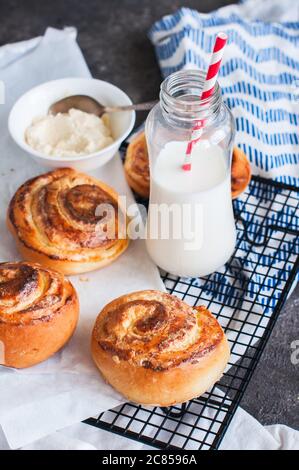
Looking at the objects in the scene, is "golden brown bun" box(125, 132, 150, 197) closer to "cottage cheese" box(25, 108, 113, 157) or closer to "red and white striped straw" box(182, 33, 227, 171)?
"cottage cheese" box(25, 108, 113, 157)

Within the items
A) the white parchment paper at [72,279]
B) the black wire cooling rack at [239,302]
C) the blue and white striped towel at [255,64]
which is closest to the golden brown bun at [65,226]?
the white parchment paper at [72,279]

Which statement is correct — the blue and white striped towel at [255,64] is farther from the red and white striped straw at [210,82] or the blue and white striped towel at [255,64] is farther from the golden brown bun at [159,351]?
the golden brown bun at [159,351]

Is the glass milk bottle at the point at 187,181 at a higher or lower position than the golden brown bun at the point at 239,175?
higher

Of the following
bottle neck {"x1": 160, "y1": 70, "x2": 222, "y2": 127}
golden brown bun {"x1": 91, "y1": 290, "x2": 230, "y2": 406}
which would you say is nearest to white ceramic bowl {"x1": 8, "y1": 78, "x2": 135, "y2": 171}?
bottle neck {"x1": 160, "y1": 70, "x2": 222, "y2": 127}

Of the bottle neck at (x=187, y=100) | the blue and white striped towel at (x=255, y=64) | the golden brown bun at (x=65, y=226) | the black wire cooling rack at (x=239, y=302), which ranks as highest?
the bottle neck at (x=187, y=100)

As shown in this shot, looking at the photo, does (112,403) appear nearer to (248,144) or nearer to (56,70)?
(248,144)
